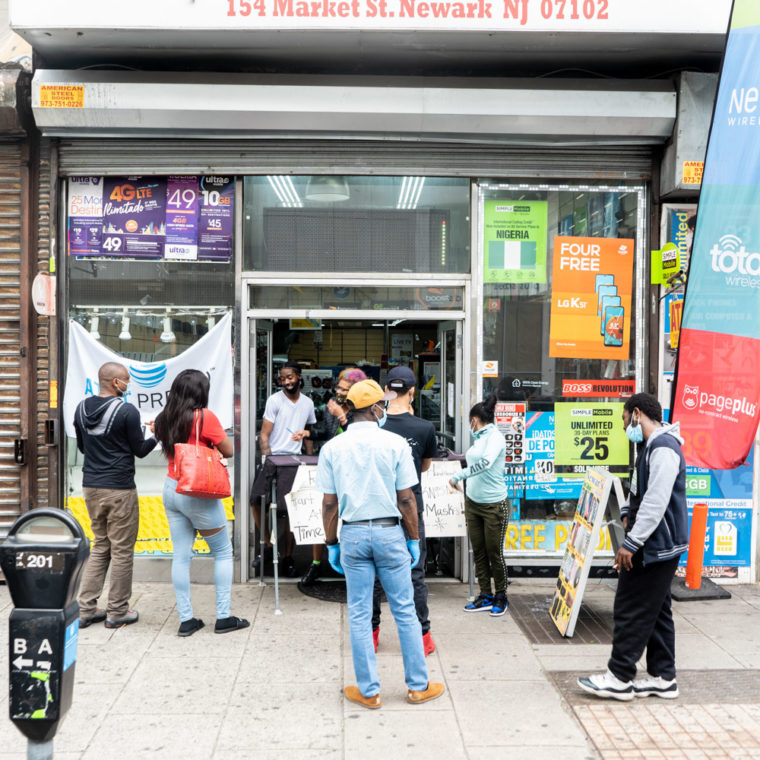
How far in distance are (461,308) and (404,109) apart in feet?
5.79

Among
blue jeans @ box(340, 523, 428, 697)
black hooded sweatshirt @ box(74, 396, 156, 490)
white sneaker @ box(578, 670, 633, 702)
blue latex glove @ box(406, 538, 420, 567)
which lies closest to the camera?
blue jeans @ box(340, 523, 428, 697)

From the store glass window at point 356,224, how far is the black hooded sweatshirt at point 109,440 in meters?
1.87

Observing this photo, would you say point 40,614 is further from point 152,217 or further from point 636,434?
point 152,217

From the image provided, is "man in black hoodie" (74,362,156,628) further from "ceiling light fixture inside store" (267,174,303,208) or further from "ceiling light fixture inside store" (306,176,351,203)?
"ceiling light fixture inside store" (306,176,351,203)

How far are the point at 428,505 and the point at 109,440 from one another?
2536mm

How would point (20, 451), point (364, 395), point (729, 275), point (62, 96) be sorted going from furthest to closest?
point (20, 451) < point (62, 96) < point (729, 275) < point (364, 395)

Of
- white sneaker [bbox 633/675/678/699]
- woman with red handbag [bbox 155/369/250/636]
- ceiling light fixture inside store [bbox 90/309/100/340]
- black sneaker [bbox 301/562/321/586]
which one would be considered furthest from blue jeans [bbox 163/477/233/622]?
white sneaker [bbox 633/675/678/699]

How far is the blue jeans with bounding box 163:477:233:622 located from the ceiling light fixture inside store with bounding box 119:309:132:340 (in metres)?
1.83

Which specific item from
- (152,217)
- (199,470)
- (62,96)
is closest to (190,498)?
(199,470)

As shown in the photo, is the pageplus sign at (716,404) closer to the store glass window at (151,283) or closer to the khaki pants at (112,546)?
the store glass window at (151,283)

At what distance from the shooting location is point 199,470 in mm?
5047

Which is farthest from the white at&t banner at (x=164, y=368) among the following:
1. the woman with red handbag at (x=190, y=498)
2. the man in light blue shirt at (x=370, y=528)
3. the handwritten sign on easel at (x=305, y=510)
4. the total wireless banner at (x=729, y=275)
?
the total wireless banner at (x=729, y=275)

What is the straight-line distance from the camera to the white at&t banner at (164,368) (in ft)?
21.4

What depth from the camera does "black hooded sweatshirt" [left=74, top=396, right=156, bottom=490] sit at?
543 cm
